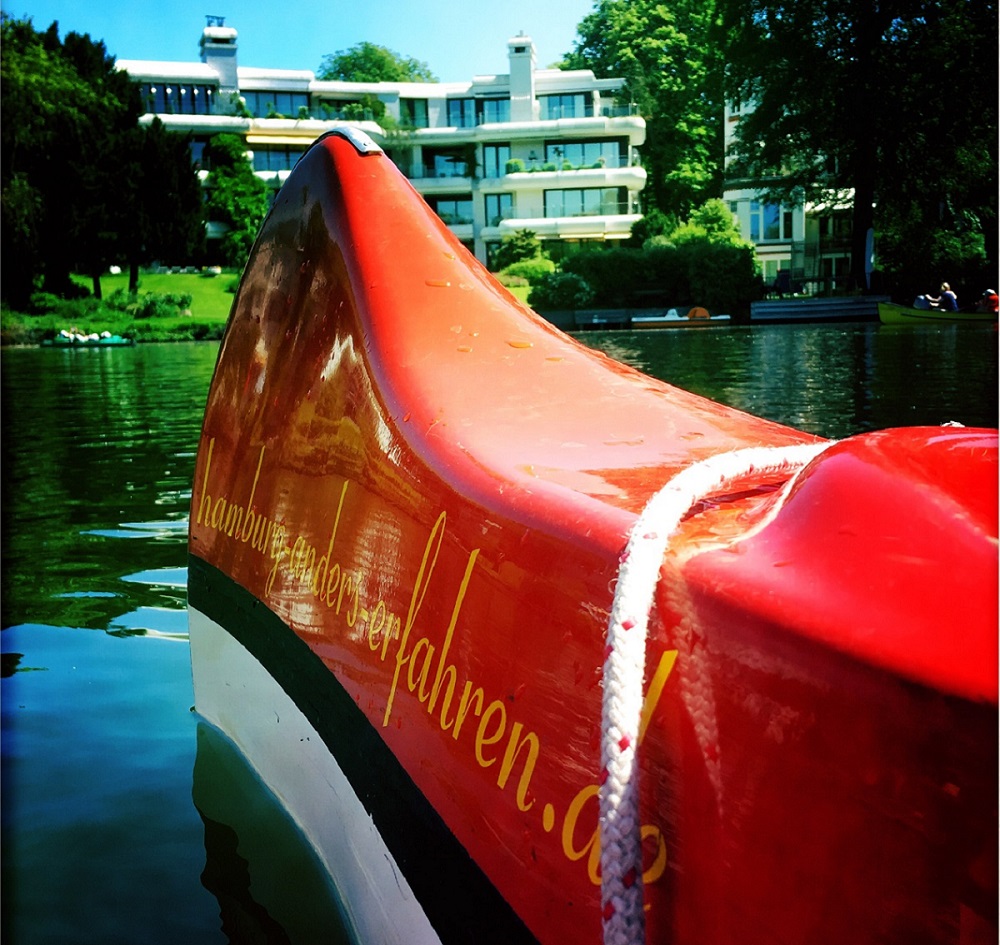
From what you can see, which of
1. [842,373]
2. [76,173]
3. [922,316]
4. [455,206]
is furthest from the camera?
[455,206]

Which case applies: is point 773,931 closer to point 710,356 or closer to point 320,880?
point 320,880

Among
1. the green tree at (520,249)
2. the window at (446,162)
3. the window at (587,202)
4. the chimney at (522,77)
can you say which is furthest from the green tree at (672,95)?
the green tree at (520,249)

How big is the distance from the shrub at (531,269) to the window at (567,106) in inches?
538

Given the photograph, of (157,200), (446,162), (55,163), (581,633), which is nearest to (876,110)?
(157,200)

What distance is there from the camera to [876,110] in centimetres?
2567

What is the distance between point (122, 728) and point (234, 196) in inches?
1592

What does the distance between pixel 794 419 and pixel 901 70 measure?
20.4m

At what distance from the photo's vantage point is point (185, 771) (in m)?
2.64

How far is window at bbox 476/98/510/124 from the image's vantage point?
47.8 metres

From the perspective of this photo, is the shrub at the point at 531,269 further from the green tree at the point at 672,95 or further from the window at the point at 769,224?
the window at the point at 769,224

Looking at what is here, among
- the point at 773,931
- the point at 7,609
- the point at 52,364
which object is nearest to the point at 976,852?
the point at 773,931

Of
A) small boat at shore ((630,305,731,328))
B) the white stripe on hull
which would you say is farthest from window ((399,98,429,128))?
the white stripe on hull

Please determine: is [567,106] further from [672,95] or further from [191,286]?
[191,286]

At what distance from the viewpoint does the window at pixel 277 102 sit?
157 feet
